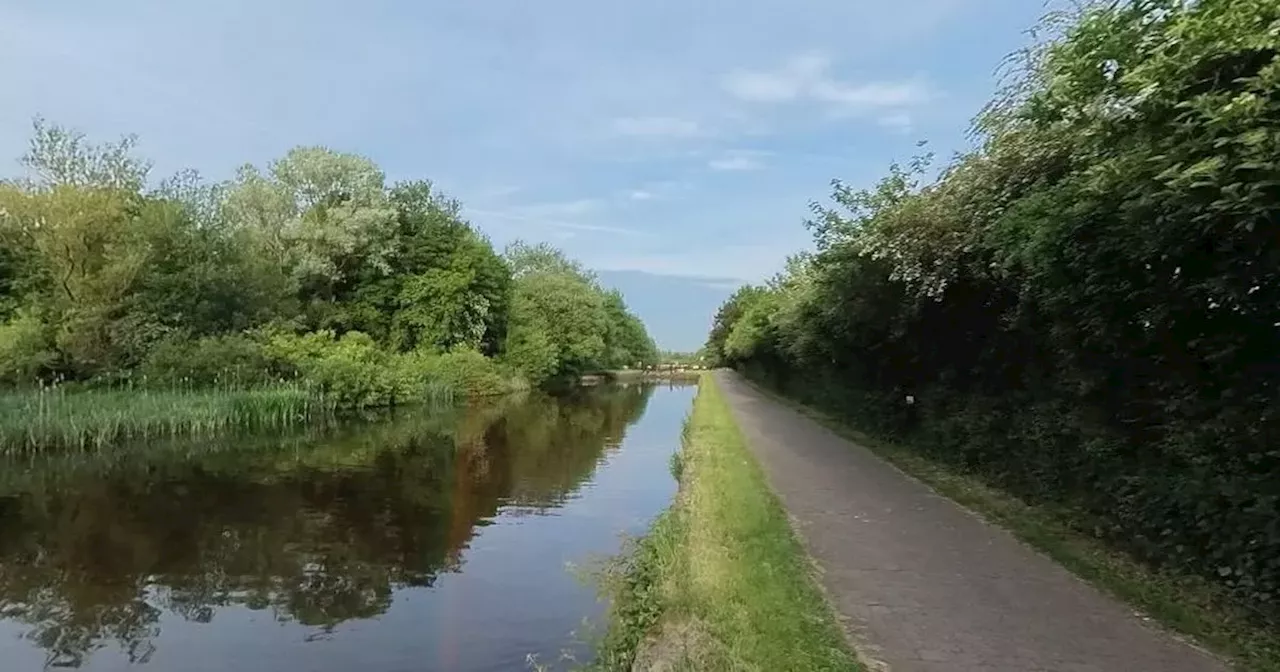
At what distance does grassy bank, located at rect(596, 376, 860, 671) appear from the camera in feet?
17.1

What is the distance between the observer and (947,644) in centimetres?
534

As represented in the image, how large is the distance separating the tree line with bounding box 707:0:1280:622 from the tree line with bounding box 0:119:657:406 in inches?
1020

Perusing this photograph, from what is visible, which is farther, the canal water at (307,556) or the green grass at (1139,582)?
the canal water at (307,556)

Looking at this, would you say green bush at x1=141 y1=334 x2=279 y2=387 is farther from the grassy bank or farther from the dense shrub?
the grassy bank

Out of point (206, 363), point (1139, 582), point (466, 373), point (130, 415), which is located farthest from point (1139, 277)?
point (466, 373)

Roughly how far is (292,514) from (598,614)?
7330 mm

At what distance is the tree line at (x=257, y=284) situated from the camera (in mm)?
29656

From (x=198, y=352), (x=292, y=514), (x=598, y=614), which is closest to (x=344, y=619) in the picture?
(x=598, y=614)

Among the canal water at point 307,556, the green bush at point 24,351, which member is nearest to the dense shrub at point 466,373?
the green bush at point 24,351

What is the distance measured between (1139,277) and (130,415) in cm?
2258

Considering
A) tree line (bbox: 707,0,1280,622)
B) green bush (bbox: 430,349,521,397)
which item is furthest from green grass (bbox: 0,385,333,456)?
tree line (bbox: 707,0,1280,622)

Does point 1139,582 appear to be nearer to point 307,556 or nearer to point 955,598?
point 955,598

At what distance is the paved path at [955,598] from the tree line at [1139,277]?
817 millimetres

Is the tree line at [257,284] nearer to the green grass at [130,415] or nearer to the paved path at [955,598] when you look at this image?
the green grass at [130,415]
